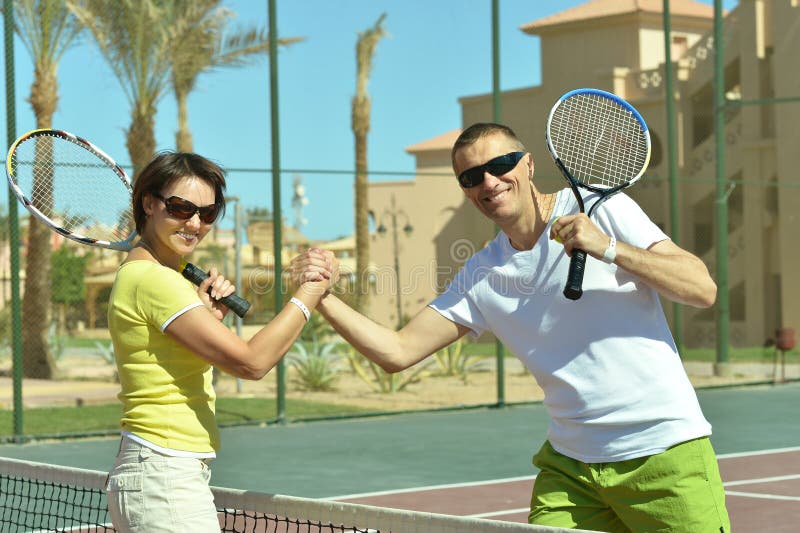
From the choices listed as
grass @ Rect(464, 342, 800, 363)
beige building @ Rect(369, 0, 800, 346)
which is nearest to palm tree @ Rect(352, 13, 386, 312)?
beige building @ Rect(369, 0, 800, 346)

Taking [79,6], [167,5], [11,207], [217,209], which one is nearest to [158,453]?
[217,209]

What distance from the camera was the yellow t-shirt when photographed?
3.01 meters

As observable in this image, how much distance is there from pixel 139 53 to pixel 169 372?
47.2 ft

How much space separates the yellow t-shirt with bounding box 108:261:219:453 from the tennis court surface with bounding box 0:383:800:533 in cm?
75

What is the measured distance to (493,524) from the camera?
3.10 meters

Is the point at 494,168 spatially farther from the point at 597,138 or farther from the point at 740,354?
the point at 740,354

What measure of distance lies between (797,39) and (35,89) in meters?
14.9

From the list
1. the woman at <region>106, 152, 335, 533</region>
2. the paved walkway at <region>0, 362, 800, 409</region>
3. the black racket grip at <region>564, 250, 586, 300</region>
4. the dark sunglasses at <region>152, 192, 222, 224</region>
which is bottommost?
the paved walkway at <region>0, 362, 800, 409</region>

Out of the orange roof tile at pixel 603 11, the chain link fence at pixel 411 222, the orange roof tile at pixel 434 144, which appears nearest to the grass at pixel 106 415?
the chain link fence at pixel 411 222

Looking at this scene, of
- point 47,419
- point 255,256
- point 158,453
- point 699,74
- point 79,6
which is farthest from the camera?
point 255,256

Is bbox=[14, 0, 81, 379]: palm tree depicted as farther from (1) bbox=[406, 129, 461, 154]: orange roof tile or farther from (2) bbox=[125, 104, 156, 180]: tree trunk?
(1) bbox=[406, 129, 461, 154]: orange roof tile

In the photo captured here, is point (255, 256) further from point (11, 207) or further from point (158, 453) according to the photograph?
point (158, 453)

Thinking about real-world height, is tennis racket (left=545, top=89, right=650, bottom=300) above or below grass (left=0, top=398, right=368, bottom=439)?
above

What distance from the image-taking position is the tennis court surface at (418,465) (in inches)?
268
